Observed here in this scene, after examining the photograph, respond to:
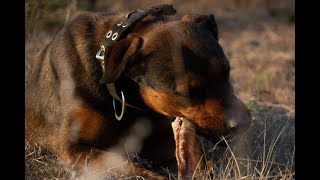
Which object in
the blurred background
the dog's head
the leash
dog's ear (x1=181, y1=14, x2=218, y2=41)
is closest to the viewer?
the dog's head

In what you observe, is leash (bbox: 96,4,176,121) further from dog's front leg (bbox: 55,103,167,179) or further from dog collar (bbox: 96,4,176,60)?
dog's front leg (bbox: 55,103,167,179)

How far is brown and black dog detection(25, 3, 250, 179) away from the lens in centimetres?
393

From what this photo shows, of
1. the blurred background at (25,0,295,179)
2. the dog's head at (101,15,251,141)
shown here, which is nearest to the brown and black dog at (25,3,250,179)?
the dog's head at (101,15,251,141)

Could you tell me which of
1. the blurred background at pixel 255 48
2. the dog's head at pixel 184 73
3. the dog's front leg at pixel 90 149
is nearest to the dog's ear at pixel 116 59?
the dog's head at pixel 184 73

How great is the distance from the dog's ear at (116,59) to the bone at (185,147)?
1.95ft

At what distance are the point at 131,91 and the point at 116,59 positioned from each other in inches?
13.3

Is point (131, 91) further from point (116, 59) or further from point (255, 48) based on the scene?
point (255, 48)

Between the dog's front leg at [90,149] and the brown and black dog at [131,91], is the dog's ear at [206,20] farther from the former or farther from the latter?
the dog's front leg at [90,149]

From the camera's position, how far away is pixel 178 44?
400cm

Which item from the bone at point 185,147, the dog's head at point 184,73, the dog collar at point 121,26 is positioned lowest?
→ the bone at point 185,147

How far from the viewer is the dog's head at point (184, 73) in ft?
12.8

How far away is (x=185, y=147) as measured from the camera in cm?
436
